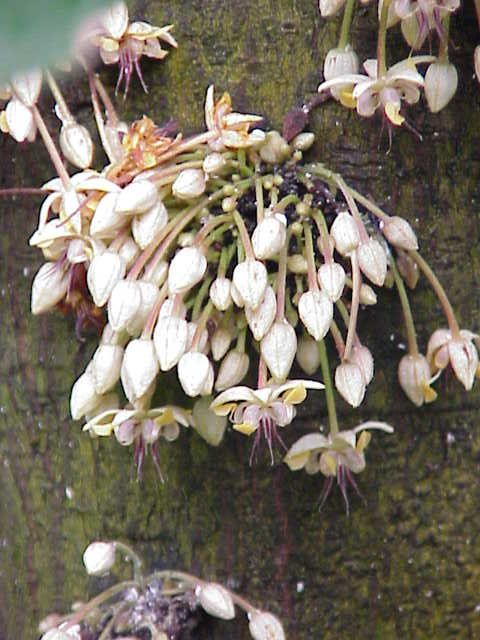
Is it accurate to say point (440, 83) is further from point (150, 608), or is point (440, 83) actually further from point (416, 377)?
point (150, 608)

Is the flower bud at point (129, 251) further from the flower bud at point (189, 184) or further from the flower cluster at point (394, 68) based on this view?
the flower cluster at point (394, 68)

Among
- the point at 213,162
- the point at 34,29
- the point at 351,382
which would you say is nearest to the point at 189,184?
the point at 213,162

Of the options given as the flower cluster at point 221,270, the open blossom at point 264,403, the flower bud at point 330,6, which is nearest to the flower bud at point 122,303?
the flower cluster at point 221,270

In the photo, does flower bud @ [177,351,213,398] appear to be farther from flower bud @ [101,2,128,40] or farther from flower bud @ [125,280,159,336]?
flower bud @ [101,2,128,40]

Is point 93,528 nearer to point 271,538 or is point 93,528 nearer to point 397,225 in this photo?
point 271,538

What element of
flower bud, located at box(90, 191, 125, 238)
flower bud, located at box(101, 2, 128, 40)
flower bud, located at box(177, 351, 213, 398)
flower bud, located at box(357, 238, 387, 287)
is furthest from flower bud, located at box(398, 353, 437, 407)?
flower bud, located at box(101, 2, 128, 40)

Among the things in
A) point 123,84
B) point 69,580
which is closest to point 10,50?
point 123,84
